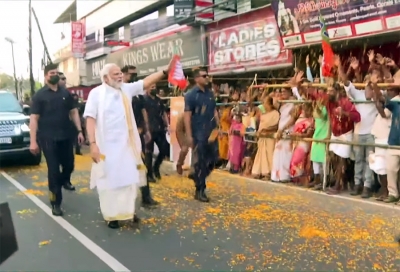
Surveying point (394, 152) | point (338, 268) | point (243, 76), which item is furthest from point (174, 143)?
point (338, 268)

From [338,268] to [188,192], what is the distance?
4201 millimetres

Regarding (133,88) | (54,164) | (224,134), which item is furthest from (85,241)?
(224,134)

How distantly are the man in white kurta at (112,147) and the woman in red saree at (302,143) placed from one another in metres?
4.00

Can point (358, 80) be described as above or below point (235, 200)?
above

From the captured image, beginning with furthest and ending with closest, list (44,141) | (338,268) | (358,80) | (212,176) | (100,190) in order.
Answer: (212,176), (358,80), (44,141), (100,190), (338,268)

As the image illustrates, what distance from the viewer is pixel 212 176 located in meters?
10.8

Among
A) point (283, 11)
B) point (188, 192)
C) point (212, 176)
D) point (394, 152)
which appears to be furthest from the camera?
point (283, 11)

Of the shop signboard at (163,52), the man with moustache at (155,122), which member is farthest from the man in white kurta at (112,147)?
the shop signboard at (163,52)

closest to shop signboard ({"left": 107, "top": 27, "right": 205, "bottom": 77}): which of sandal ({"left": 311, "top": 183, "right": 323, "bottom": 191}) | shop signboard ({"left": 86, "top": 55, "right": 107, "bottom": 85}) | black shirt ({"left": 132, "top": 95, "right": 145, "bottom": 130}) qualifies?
shop signboard ({"left": 86, "top": 55, "right": 107, "bottom": 85})

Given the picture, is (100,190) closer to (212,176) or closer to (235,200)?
(235,200)

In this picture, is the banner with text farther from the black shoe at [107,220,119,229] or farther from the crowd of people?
the black shoe at [107,220,119,229]

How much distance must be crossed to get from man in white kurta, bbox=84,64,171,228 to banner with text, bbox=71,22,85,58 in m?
24.9

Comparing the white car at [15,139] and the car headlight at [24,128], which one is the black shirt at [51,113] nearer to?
the white car at [15,139]

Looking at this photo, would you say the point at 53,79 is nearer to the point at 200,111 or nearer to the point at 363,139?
the point at 200,111
